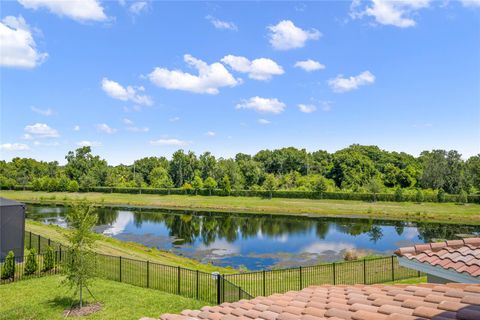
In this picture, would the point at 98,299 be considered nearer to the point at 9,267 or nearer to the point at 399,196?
the point at 9,267

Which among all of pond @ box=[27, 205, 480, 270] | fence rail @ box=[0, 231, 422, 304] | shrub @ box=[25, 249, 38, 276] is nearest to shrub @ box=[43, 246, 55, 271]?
fence rail @ box=[0, 231, 422, 304]

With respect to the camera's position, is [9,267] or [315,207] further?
[315,207]

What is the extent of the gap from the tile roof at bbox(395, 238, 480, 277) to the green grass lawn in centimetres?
941

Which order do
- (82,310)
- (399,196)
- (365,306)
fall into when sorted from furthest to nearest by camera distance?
(399,196) < (82,310) < (365,306)

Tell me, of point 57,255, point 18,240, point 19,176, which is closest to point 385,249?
point 57,255

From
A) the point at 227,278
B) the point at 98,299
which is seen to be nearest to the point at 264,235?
the point at 227,278

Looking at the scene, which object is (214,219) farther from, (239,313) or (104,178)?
(104,178)

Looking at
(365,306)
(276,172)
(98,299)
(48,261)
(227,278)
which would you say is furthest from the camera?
(276,172)

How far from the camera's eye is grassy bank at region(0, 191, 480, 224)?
5222 centimetres

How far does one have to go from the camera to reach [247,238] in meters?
39.2

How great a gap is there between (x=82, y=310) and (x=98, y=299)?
126cm

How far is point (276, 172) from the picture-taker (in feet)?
410

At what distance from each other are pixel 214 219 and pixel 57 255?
34.5m

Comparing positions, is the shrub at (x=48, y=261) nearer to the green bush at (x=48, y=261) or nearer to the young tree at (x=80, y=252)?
the green bush at (x=48, y=261)
